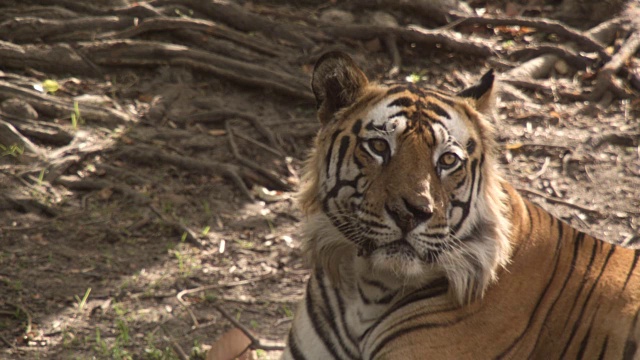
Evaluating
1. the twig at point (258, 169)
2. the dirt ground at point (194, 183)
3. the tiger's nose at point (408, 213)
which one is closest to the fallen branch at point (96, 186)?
the dirt ground at point (194, 183)

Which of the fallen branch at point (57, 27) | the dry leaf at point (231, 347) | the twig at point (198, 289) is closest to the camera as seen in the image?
the dry leaf at point (231, 347)

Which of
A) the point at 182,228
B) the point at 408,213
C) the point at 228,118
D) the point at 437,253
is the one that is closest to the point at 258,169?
the point at 228,118

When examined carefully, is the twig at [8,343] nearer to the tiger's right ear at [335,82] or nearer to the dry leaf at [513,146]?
the tiger's right ear at [335,82]

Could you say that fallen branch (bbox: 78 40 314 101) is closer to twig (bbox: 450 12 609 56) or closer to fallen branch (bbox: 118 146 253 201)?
fallen branch (bbox: 118 146 253 201)

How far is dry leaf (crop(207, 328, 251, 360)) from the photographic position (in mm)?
4164

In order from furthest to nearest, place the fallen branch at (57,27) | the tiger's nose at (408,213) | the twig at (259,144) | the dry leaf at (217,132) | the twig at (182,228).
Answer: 1. the fallen branch at (57,27)
2. the dry leaf at (217,132)
3. the twig at (259,144)
4. the twig at (182,228)
5. the tiger's nose at (408,213)

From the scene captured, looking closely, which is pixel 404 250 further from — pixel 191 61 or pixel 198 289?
pixel 191 61

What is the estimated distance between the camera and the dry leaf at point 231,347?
4.16 meters

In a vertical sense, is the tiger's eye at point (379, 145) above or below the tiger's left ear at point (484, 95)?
below

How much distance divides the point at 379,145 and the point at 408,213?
333 millimetres

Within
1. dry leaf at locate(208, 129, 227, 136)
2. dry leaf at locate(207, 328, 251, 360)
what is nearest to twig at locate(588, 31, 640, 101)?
dry leaf at locate(208, 129, 227, 136)

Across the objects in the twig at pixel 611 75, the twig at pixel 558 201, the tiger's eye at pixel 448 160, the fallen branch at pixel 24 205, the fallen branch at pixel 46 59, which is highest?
the tiger's eye at pixel 448 160

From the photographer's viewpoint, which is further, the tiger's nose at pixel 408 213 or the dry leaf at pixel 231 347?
the dry leaf at pixel 231 347

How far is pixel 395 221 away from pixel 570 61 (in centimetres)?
522
